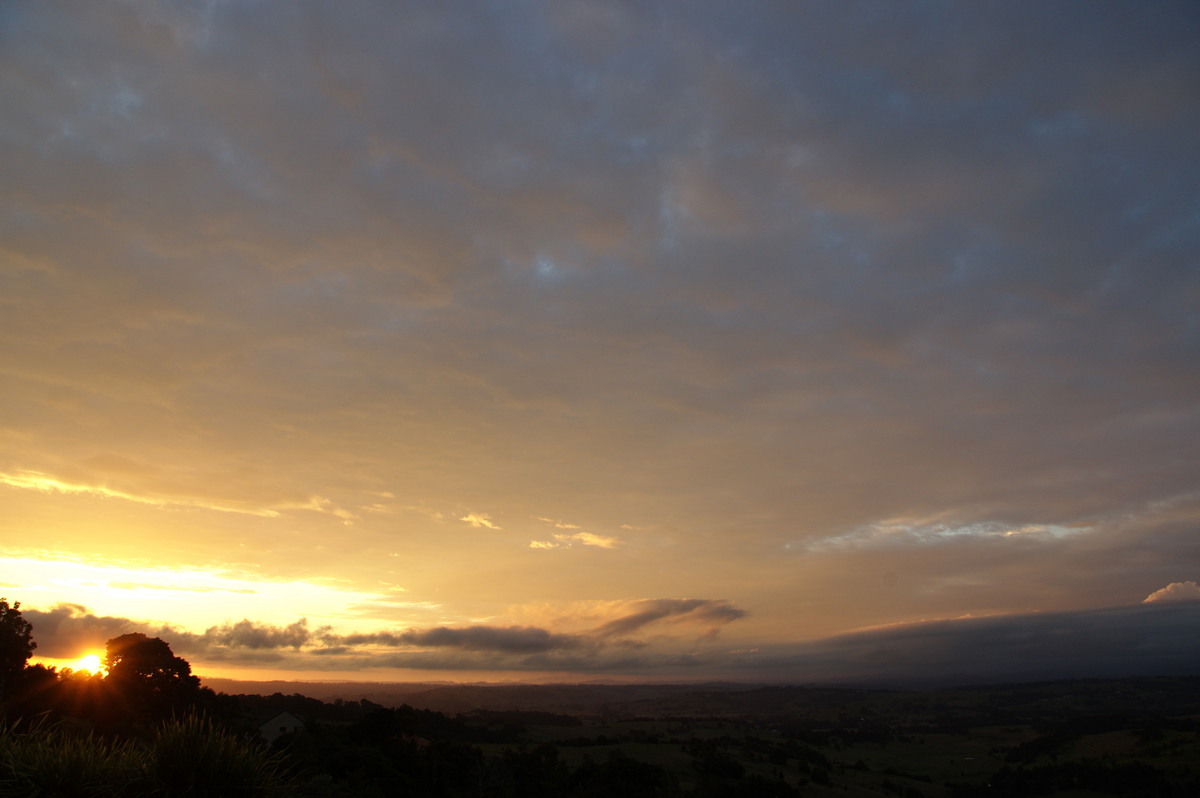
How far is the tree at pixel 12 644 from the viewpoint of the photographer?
2149 inches

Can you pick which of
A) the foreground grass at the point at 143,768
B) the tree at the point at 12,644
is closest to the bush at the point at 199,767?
the foreground grass at the point at 143,768

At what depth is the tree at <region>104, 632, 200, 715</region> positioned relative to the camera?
60.9 meters

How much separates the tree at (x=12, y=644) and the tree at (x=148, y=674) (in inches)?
253

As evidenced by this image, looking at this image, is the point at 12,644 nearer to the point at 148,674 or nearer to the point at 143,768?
the point at 148,674

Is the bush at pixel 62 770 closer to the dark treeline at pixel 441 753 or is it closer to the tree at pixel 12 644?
the dark treeline at pixel 441 753

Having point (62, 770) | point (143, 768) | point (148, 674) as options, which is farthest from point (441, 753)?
point (62, 770)

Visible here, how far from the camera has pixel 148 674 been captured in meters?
62.4

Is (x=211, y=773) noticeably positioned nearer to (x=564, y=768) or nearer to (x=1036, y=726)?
(x=564, y=768)

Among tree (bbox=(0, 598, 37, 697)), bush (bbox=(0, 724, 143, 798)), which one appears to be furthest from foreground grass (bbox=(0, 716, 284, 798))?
tree (bbox=(0, 598, 37, 697))

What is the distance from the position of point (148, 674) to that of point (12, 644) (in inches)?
429

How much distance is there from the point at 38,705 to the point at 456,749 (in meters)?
34.3

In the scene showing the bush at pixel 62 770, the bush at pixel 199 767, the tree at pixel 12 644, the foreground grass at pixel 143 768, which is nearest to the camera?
the bush at pixel 62 770

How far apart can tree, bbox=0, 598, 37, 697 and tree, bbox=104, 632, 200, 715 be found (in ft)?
21.1

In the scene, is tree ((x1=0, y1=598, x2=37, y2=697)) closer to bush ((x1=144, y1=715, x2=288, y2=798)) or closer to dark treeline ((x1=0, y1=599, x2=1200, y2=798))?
dark treeline ((x1=0, y1=599, x2=1200, y2=798))
